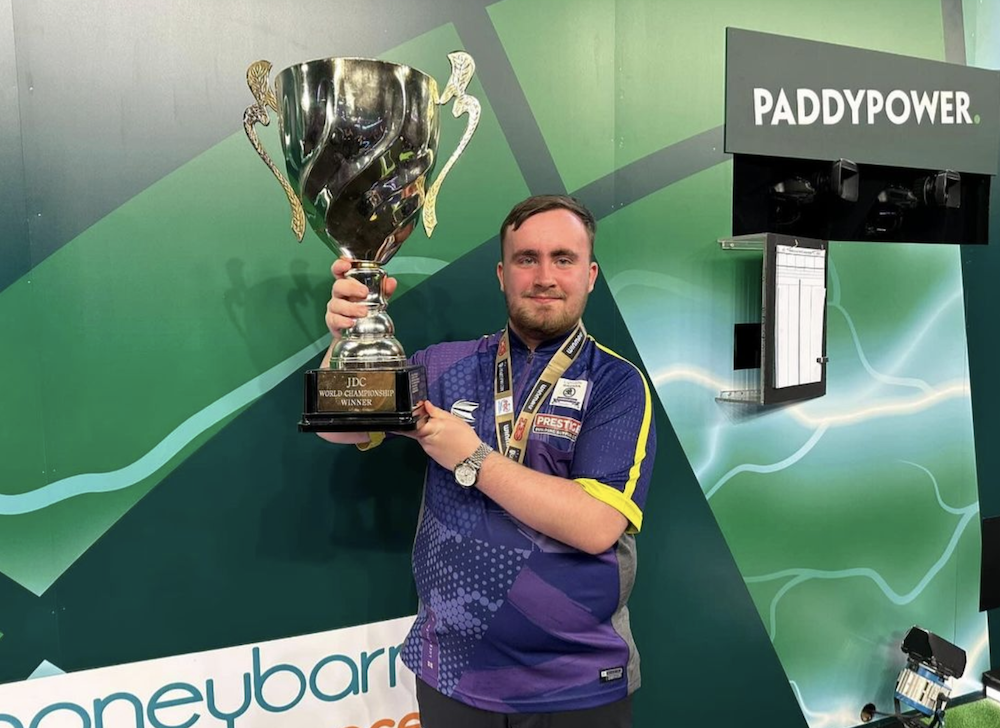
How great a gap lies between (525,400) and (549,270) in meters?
0.26

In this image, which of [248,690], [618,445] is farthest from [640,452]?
[248,690]

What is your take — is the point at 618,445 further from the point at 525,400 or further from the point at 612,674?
the point at 612,674

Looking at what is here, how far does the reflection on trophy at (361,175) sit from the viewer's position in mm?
1128

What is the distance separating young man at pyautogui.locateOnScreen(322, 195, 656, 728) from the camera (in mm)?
1185

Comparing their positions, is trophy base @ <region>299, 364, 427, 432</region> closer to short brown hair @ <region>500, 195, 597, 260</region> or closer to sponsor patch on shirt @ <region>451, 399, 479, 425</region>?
sponsor patch on shirt @ <region>451, 399, 479, 425</region>

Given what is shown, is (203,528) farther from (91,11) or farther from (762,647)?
(762,647)

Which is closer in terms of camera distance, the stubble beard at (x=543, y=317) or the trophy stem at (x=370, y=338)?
the trophy stem at (x=370, y=338)

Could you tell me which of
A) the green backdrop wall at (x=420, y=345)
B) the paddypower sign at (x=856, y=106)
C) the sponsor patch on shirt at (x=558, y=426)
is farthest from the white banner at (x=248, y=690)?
the paddypower sign at (x=856, y=106)

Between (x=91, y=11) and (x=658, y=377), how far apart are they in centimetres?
160

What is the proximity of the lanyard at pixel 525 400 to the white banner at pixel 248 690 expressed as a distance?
2.30ft

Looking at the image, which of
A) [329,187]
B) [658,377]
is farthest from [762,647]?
[329,187]

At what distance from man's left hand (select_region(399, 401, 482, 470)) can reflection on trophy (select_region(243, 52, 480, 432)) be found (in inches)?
1.4

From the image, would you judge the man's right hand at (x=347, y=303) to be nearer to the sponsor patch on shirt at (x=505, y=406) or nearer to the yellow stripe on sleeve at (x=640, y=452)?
the sponsor patch on shirt at (x=505, y=406)

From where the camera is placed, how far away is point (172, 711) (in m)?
1.53
